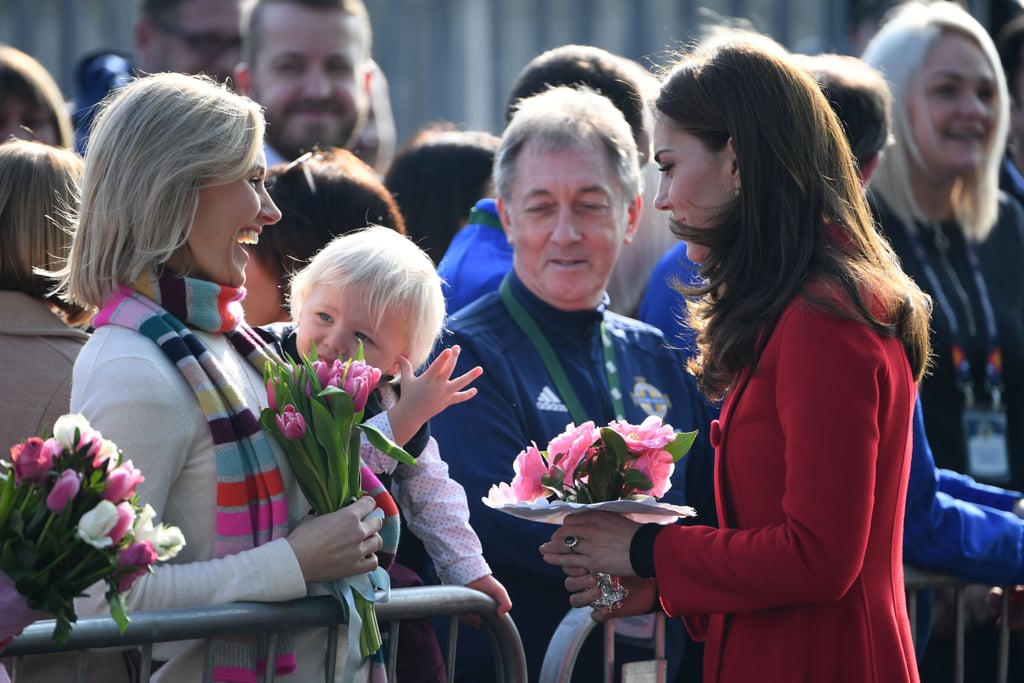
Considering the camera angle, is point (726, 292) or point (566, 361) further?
point (566, 361)

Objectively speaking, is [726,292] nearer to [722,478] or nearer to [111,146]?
[722,478]

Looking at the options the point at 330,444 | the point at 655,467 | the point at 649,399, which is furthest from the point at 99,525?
the point at 649,399

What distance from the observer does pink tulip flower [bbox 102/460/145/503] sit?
2326 mm

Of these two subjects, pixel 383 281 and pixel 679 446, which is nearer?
pixel 679 446

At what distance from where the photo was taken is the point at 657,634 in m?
3.57

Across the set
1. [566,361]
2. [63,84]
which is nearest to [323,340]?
[566,361]

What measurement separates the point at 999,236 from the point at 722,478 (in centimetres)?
256

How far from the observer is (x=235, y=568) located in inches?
109

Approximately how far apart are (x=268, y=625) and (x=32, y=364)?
981mm

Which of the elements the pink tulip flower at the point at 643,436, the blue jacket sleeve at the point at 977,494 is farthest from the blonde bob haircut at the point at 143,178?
the blue jacket sleeve at the point at 977,494

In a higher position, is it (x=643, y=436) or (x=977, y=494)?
(x=643, y=436)

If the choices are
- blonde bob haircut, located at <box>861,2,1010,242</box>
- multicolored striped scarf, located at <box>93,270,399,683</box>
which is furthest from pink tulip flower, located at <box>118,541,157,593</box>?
blonde bob haircut, located at <box>861,2,1010,242</box>

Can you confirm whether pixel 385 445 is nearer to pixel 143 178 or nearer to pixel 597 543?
pixel 597 543

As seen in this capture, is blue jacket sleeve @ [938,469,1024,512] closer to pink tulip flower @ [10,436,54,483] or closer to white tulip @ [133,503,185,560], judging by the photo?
white tulip @ [133,503,185,560]
